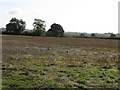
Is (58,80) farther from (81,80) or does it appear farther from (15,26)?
(15,26)

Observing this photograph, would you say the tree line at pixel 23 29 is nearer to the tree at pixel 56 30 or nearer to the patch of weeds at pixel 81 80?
the tree at pixel 56 30

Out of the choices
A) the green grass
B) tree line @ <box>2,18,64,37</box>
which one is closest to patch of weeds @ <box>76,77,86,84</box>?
the green grass

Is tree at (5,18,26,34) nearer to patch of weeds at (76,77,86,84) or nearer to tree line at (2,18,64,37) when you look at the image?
tree line at (2,18,64,37)

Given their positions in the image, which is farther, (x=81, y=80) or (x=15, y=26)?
(x=15, y=26)

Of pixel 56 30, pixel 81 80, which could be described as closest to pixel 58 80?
pixel 81 80

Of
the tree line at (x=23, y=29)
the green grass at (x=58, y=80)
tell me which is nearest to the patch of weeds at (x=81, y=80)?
the green grass at (x=58, y=80)

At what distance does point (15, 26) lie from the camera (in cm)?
11250

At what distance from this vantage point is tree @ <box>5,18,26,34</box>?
112 m

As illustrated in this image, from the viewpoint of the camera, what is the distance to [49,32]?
111562 millimetres

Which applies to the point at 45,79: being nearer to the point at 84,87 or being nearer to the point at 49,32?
the point at 84,87

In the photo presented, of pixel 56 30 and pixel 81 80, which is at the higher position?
pixel 56 30

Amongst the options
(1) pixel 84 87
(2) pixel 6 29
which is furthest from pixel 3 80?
(2) pixel 6 29

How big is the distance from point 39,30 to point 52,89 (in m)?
109

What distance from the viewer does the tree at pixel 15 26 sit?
367 feet
